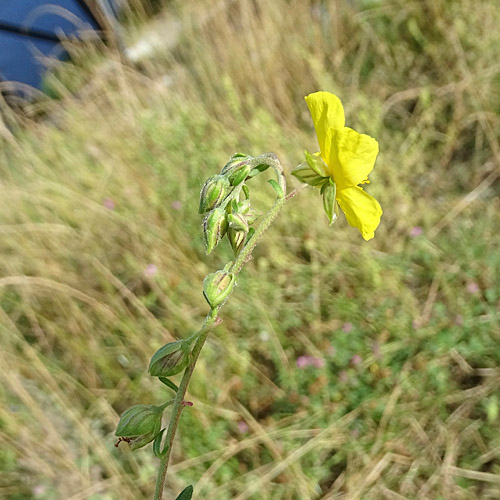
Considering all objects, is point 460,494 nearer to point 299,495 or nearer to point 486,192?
point 299,495

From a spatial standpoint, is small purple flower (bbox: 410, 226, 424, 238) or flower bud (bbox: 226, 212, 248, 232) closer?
flower bud (bbox: 226, 212, 248, 232)

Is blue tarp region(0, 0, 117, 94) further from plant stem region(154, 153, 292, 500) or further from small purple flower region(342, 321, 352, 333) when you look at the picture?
plant stem region(154, 153, 292, 500)

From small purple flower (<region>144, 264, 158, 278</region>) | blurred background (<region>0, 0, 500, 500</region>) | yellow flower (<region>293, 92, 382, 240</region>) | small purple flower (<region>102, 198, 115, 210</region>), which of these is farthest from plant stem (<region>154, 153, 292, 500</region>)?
small purple flower (<region>102, 198, 115, 210</region>)

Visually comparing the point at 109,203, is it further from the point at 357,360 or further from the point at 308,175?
the point at 308,175

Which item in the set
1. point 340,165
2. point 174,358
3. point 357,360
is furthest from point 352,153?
point 357,360

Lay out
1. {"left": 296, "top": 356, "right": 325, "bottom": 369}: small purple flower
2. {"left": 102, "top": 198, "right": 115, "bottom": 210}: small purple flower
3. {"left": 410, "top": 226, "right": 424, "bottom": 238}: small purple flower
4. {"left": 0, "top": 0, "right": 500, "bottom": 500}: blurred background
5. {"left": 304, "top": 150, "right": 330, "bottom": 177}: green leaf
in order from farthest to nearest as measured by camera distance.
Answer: {"left": 102, "top": 198, "right": 115, "bottom": 210}: small purple flower < {"left": 410, "top": 226, "right": 424, "bottom": 238}: small purple flower < {"left": 296, "top": 356, "right": 325, "bottom": 369}: small purple flower < {"left": 0, "top": 0, "right": 500, "bottom": 500}: blurred background < {"left": 304, "top": 150, "right": 330, "bottom": 177}: green leaf

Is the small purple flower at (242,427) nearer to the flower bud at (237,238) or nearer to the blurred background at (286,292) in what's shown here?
the blurred background at (286,292)

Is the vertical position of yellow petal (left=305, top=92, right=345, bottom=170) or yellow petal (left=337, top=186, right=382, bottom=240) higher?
yellow petal (left=305, top=92, right=345, bottom=170)
